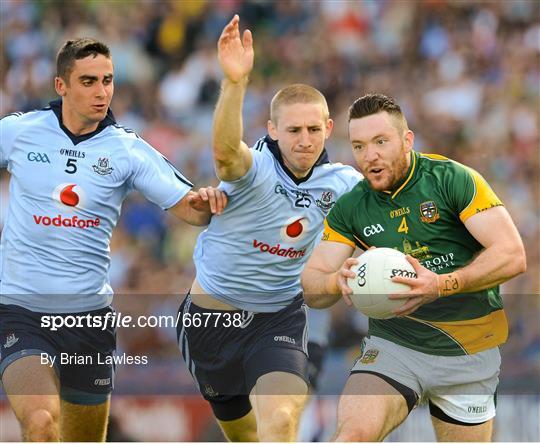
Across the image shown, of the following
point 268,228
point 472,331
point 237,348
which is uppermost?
point 268,228

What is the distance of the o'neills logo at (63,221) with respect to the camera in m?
8.23

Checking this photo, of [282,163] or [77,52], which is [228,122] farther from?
[77,52]

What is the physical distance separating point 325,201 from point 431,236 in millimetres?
1288

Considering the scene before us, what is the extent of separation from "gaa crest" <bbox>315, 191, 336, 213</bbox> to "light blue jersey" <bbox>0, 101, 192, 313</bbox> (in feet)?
3.09

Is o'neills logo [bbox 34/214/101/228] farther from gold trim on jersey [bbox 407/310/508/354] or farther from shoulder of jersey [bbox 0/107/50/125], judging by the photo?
gold trim on jersey [bbox 407/310/508/354]

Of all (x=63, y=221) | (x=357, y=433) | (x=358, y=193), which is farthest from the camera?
(x=63, y=221)

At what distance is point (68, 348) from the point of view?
8.41 meters

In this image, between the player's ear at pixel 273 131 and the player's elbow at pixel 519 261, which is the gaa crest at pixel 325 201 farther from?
the player's elbow at pixel 519 261

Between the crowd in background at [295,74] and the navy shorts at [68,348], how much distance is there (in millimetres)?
5034

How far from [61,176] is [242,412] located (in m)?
2.41

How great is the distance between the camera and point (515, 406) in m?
11.6

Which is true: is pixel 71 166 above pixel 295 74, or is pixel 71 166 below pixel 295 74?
below

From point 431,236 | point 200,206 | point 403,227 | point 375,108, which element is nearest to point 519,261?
point 431,236

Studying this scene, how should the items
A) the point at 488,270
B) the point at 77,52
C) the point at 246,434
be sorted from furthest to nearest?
the point at 246,434 < the point at 77,52 < the point at 488,270
